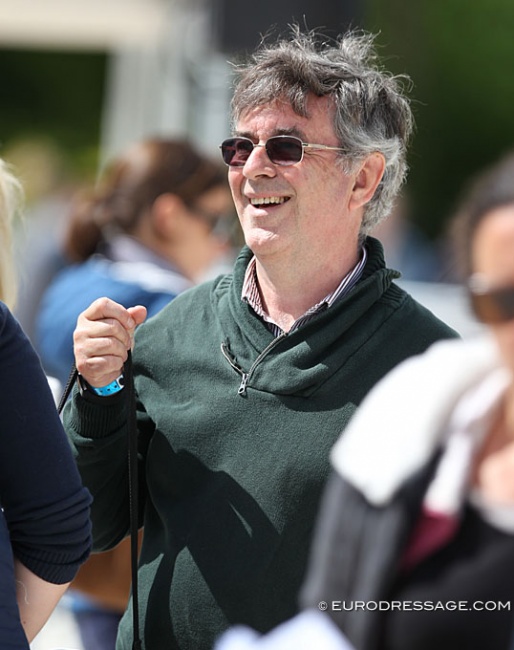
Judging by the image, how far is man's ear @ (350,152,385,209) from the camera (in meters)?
2.25

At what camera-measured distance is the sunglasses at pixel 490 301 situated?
4.16 ft

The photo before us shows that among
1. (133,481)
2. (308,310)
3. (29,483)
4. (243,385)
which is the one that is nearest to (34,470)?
(29,483)

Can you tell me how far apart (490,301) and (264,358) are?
90 cm

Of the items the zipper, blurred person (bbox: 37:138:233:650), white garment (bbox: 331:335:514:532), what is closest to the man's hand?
the zipper

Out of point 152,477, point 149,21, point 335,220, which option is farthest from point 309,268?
point 149,21

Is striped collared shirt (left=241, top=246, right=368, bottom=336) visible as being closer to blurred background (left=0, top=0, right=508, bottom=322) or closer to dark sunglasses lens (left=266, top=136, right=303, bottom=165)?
dark sunglasses lens (left=266, top=136, right=303, bottom=165)

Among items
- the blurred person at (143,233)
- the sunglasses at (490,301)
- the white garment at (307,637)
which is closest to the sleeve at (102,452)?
the white garment at (307,637)

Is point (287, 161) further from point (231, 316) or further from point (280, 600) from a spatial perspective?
point (280, 600)

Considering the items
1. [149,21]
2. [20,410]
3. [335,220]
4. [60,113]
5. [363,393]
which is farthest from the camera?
[60,113]

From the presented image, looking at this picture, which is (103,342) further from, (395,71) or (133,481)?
(395,71)

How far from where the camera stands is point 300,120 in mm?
2180

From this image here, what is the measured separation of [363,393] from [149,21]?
9991 mm

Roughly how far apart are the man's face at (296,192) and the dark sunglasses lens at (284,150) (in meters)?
0.01

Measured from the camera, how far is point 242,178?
225cm
